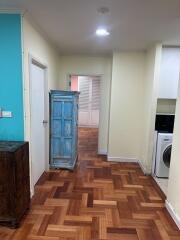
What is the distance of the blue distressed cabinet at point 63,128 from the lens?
357 cm

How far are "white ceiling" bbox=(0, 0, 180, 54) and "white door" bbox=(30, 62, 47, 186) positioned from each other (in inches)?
27.0

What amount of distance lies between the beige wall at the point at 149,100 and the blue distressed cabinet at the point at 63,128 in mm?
1383

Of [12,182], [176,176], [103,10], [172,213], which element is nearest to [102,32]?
[103,10]

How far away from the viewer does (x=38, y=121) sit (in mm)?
3107

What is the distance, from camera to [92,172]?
3.70 meters

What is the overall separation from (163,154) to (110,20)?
2.34 meters

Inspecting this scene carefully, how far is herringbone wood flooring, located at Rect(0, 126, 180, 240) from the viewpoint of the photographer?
6.68 ft

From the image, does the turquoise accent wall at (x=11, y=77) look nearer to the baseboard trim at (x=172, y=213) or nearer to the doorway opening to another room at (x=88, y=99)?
the baseboard trim at (x=172, y=213)

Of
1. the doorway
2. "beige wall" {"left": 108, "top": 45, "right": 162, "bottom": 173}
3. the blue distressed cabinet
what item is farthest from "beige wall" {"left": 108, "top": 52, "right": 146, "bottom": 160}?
the doorway

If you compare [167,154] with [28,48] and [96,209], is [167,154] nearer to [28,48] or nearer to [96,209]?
[96,209]

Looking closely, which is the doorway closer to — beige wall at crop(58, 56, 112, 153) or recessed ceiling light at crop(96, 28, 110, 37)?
recessed ceiling light at crop(96, 28, 110, 37)

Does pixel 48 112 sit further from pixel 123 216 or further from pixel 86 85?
pixel 86 85

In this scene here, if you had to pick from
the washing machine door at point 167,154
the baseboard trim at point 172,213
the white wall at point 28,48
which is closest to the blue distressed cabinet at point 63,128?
the white wall at point 28,48

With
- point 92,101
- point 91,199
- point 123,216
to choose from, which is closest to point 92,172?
point 91,199
